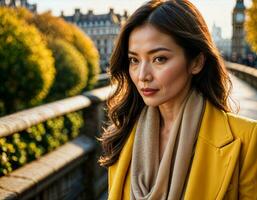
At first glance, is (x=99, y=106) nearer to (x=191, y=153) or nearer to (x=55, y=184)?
(x=55, y=184)

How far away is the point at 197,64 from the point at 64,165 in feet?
9.28

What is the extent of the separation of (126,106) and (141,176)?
49cm

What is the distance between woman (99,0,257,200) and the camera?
6.70 ft

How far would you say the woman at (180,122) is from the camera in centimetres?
204

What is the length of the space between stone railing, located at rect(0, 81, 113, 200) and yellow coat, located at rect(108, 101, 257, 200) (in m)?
1.14

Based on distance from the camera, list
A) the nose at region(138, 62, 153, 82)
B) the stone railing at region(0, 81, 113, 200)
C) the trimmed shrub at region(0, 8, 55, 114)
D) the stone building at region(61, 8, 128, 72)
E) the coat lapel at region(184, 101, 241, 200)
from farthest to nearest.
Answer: the stone building at region(61, 8, 128, 72)
the trimmed shrub at region(0, 8, 55, 114)
the stone railing at region(0, 81, 113, 200)
the nose at region(138, 62, 153, 82)
the coat lapel at region(184, 101, 241, 200)

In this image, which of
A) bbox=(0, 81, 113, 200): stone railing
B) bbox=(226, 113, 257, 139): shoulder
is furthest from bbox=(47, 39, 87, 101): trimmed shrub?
bbox=(226, 113, 257, 139): shoulder

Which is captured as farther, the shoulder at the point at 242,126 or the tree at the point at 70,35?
the tree at the point at 70,35

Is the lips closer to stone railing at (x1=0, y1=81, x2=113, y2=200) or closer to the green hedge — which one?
stone railing at (x1=0, y1=81, x2=113, y2=200)

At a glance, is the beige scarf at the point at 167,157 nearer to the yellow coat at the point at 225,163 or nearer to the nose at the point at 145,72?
the yellow coat at the point at 225,163

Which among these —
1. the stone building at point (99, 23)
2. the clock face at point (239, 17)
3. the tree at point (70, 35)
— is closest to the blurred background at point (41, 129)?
the tree at point (70, 35)

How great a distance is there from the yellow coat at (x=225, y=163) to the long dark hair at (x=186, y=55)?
0.18m

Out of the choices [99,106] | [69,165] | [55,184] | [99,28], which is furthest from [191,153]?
[99,28]

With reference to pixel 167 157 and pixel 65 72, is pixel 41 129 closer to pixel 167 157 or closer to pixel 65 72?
pixel 167 157
